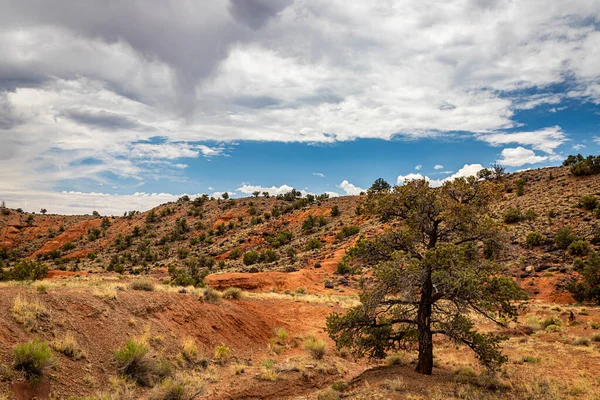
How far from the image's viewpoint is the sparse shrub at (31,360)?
904 cm

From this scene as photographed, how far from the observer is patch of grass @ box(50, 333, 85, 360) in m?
10.9

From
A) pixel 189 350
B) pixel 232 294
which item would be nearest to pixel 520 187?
pixel 232 294

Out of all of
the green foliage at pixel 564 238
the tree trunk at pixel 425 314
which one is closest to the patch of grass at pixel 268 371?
the tree trunk at pixel 425 314

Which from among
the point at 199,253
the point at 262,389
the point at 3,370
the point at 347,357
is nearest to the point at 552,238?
the point at 347,357

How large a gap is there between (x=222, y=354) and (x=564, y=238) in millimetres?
33993

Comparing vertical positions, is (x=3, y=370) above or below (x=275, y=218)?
below

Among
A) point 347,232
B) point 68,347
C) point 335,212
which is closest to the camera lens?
point 68,347

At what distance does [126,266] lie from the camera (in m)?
54.7

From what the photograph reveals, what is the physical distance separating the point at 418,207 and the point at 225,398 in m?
8.72

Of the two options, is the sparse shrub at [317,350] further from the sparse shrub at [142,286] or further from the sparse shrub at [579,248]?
the sparse shrub at [579,248]

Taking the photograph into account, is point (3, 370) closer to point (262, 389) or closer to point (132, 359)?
point (132, 359)

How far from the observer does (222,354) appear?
52.3 ft

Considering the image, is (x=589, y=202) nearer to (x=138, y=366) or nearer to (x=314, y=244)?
(x=314, y=244)

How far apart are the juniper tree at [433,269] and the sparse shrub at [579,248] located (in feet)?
88.9
